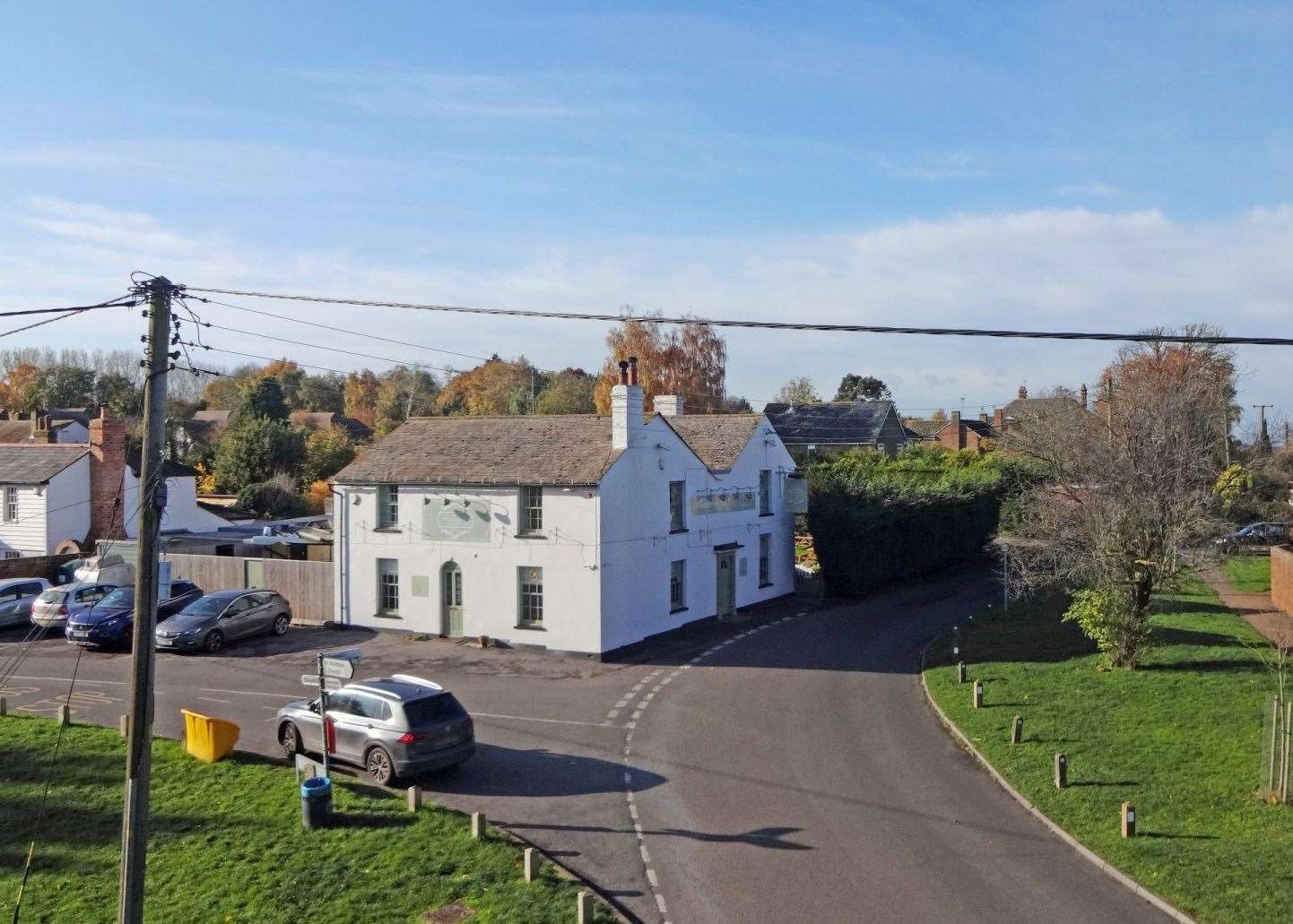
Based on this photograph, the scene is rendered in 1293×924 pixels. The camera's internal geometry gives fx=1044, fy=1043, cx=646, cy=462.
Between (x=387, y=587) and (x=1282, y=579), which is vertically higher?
(x=387, y=587)

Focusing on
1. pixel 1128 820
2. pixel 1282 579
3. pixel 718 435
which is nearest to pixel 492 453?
pixel 718 435

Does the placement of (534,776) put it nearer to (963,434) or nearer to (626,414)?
(626,414)

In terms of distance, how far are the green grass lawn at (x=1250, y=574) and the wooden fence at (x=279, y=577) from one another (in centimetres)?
3330

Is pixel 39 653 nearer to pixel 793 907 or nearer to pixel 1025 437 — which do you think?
pixel 793 907

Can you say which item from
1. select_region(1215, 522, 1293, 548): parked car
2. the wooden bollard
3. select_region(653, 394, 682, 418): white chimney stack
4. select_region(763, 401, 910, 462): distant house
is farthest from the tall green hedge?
the wooden bollard

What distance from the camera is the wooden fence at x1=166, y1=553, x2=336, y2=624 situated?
34.6 m

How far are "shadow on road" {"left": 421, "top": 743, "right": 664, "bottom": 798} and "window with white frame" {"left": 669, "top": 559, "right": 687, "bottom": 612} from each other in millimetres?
13573

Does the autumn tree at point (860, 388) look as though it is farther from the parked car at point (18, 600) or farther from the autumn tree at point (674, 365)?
the parked car at point (18, 600)

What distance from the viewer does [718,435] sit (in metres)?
38.6

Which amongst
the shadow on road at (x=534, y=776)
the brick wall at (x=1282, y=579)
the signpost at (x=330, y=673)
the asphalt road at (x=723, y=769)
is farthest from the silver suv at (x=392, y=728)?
the brick wall at (x=1282, y=579)

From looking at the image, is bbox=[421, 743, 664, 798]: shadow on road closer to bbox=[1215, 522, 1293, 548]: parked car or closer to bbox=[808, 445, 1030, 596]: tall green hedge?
bbox=[808, 445, 1030, 596]: tall green hedge

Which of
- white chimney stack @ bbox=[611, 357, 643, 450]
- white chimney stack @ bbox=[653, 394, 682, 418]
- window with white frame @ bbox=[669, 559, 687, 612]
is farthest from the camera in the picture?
white chimney stack @ bbox=[653, 394, 682, 418]

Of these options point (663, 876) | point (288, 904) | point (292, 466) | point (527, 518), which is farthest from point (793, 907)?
point (292, 466)

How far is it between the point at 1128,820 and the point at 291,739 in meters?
14.3
